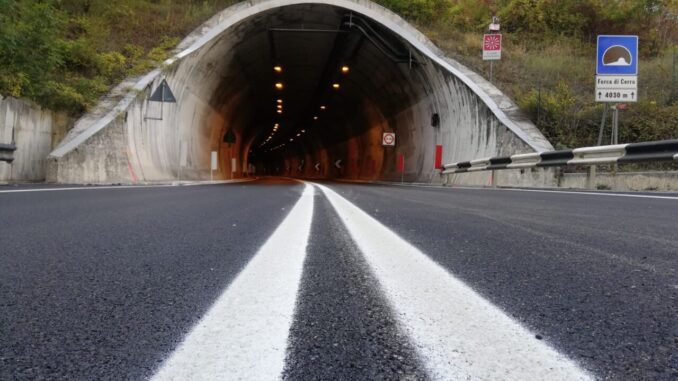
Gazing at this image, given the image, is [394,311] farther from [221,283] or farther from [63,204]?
[63,204]

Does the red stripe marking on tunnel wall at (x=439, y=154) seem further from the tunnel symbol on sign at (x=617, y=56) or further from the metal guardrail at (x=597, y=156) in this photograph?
the tunnel symbol on sign at (x=617, y=56)

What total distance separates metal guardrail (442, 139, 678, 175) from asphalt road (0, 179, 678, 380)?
6436mm

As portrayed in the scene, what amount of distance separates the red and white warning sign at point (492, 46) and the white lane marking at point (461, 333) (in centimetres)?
1742

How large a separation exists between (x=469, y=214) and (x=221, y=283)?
3.74 m

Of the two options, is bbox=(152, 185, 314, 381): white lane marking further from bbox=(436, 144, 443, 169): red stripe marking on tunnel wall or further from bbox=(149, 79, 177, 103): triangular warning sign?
bbox=(436, 144, 443, 169): red stripe marking on tunnel wall

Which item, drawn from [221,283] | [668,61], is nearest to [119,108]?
[221,283]

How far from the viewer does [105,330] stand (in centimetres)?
142

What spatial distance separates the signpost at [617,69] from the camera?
1227 cm

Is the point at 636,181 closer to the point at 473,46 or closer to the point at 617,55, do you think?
the point at 617,55

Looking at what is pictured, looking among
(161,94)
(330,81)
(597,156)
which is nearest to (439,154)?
(597,156)

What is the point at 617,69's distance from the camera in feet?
40.6

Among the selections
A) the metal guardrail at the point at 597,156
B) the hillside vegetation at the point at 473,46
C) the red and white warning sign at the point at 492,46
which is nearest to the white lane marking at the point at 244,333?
the metal guardrail at the point at 597,156

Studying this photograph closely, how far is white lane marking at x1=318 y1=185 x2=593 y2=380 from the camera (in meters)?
1.10

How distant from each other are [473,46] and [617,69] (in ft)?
34.5
